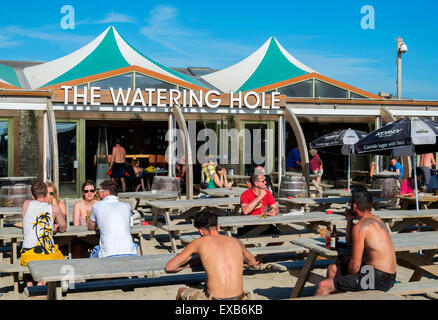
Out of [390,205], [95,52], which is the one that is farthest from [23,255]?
[95,52]

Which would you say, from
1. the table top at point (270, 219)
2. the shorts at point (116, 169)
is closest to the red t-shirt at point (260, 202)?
the table top at point (270, 219)

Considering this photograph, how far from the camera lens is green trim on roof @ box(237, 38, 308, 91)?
17406 millimetres

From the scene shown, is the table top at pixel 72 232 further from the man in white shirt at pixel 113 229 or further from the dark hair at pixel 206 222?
the dark hair at pixel 206 222

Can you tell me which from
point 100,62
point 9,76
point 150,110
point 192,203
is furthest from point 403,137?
point 9,76

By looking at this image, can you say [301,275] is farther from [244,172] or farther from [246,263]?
[244,172]

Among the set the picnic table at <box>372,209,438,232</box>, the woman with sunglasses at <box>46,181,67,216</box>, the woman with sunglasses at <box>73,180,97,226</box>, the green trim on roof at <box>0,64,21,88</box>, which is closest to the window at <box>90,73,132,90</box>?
the green trim on roof at <box>0,64,21,88</box>

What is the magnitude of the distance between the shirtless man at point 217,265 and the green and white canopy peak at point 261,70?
43.1ft

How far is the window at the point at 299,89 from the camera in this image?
16156 mm

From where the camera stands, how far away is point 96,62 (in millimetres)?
16531

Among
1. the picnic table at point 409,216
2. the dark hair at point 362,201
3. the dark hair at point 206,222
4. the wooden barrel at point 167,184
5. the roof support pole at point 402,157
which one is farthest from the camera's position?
the roof support pole at point 402,157

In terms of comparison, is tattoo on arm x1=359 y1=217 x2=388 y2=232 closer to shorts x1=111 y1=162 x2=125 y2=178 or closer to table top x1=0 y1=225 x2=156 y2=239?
table top x1=0 y1=225 x2=156 y2=239

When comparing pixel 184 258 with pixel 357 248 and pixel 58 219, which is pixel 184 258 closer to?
pixel 357 248

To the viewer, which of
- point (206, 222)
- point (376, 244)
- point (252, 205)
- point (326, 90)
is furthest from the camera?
point (326, 90)

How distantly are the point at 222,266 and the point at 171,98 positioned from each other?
31.5 ft
